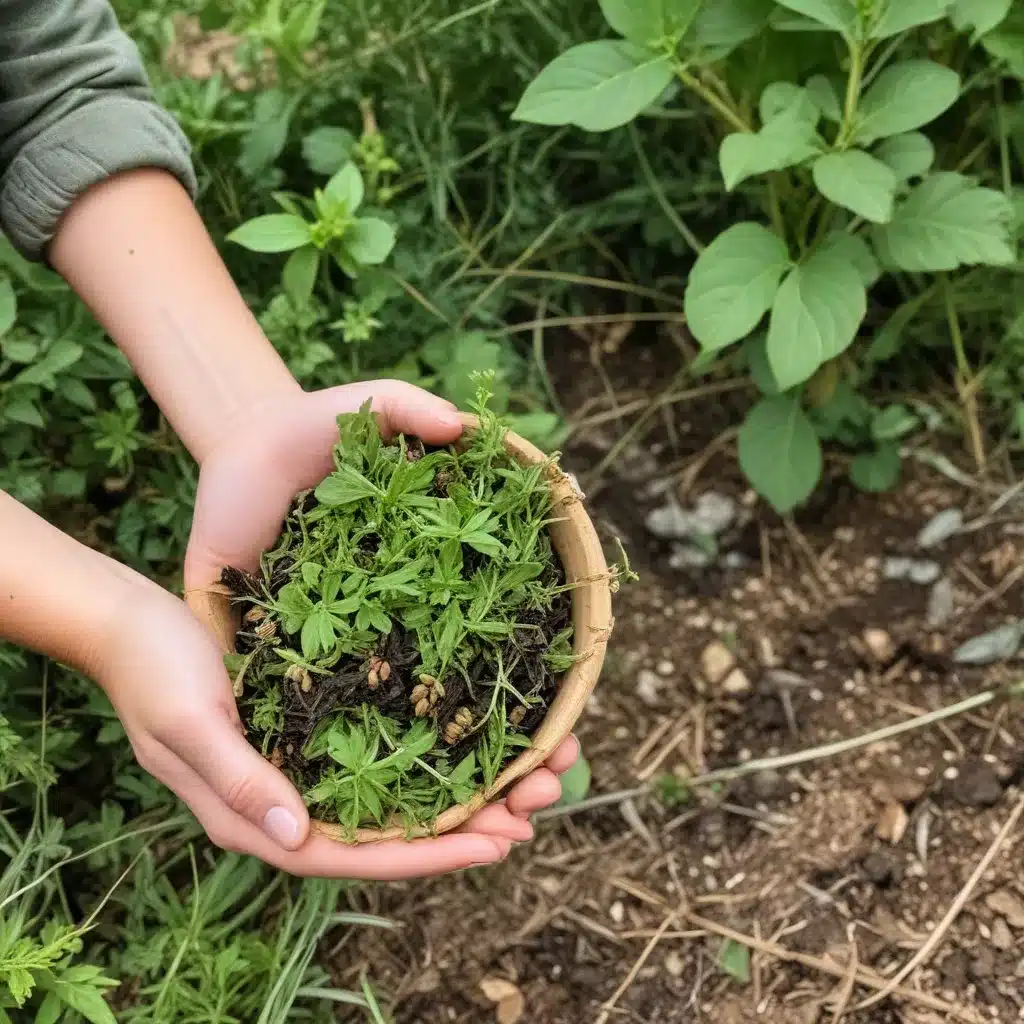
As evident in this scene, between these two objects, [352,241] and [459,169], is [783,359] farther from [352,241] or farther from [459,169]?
[459,169]

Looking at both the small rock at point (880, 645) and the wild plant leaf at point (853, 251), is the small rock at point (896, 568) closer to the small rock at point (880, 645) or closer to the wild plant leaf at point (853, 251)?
the small rock at point (880, 645)

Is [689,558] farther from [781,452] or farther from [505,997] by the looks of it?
[505,997]

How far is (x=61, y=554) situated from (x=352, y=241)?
59 centimetres

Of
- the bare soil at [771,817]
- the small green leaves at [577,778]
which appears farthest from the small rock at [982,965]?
the small green leaves at [577,778]

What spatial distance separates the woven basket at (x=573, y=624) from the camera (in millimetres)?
1017

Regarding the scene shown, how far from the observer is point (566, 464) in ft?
5.79

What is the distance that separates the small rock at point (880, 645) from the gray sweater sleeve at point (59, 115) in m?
1.22

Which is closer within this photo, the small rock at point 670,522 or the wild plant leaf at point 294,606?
the wild plant leaf at point 294,606

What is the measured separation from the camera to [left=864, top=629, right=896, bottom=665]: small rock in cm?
155

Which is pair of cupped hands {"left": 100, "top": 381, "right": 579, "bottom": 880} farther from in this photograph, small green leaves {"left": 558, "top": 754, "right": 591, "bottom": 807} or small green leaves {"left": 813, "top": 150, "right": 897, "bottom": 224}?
small green leaves {"left": 813, "top": 150, "right": 897, "bottom": 224}

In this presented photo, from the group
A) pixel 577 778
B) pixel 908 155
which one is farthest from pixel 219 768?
pixel 908 155

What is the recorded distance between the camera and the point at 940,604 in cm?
158

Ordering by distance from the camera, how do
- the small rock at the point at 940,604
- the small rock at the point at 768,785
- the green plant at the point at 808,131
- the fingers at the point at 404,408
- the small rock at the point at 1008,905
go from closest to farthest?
the fingers at the point at 404,408 → the green plant at the point at 808,131 → the small rock at the point at 1008,905 → the small rock at the point at 768,785 → the small rock at the point at 940,604

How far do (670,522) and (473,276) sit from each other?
55cm
